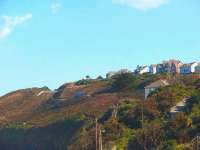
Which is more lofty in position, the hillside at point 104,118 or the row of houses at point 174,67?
the row of houses at point 174,67

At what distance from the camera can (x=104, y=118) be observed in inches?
2309

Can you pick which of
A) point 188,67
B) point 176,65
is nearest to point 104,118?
point 176,65

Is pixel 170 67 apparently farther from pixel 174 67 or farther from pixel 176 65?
pixel 176 65

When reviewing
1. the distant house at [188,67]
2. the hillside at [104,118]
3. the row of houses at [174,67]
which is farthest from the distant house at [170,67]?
the hillside at [104,118]

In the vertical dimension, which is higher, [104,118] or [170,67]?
[170,67]

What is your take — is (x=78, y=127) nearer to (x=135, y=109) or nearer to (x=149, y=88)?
(x=135, y=109)

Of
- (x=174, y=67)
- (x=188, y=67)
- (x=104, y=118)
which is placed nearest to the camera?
(x=104, y=118)

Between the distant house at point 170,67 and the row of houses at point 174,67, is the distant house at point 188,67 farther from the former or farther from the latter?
the distant house at point 170,67

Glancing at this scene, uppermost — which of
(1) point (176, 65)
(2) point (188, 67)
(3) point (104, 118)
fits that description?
(1) point (176, 65)

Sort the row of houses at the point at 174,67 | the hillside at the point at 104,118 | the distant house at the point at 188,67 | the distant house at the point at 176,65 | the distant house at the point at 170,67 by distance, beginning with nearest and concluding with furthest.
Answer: the hillside at the point at 104,118 < the distant house at the point at 170,67 < the distant house at the point at 176,65 < the row of houses at the point at 174,67 < the distant house at the point at 188,67

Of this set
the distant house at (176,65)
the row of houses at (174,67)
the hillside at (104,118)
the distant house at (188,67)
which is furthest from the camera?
the distant house at (188,67)

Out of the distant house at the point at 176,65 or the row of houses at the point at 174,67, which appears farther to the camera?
the row of houses at the point at 174,67

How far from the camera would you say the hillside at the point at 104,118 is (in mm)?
45966

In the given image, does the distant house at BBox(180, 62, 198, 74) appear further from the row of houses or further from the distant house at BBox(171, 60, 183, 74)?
the distant house at BBox(171, 60, 183, 74)
